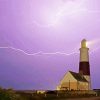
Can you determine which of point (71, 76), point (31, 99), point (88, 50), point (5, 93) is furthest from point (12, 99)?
point (88, 50)

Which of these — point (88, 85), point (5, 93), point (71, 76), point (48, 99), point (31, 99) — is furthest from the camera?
point (88, 85)

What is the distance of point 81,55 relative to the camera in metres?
93.2

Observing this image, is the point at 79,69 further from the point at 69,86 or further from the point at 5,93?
the point at 5,93

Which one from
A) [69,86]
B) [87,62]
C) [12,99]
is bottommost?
[12,99]

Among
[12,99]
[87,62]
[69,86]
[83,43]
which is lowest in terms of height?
[12,99]

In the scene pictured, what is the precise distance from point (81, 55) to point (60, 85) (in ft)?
34.3

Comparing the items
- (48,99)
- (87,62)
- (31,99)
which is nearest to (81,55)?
(87,62)

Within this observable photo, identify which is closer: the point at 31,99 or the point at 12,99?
the point at 12,99

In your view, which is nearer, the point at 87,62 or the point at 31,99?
the point at 31,99

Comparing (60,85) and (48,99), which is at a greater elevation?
(60,85)

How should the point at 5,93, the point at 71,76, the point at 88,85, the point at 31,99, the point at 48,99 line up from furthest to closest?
the point at 88,85, the point at 71,76, the point at 48,99, the point at 31,99, the point at 5,93

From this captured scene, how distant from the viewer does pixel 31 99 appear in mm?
40656

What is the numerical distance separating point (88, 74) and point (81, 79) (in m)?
6.19

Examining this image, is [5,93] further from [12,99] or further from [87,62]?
[87,62]
